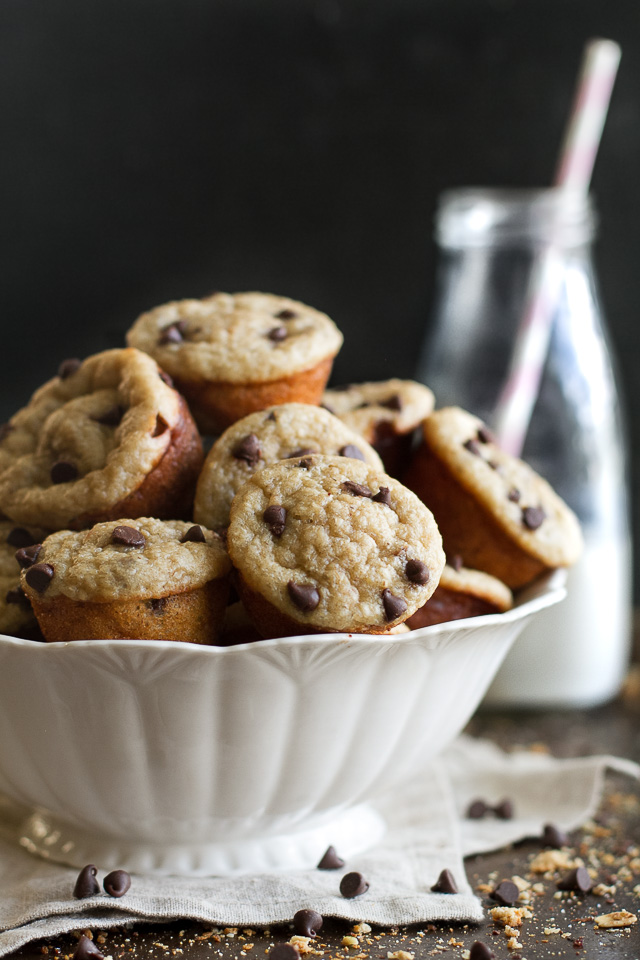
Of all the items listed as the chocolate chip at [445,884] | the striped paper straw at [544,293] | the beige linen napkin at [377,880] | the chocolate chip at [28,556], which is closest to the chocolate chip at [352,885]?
the beige linen napkin at [377,880]

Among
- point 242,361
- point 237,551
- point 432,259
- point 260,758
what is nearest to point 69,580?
point 237,551

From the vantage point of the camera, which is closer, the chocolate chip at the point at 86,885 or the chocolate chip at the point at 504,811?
the chocolate chip at the point at 86,885

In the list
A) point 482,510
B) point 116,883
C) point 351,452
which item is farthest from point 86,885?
point 482,510

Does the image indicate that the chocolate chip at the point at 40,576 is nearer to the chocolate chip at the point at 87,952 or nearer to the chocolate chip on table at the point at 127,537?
the chocolate chip on table at the point at 127,537

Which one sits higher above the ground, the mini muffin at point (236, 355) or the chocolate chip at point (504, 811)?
the mini muffin at point (236, 355)

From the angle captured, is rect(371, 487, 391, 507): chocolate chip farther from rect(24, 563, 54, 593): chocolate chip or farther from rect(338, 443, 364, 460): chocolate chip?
rect(24, 563, 54, 593): chocolate chip

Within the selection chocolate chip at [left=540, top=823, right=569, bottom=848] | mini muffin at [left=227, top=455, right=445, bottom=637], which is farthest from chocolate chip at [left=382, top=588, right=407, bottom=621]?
chocolate chip at [left=540, top=823, right=569, bottom=848]
